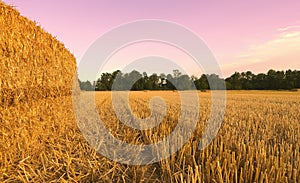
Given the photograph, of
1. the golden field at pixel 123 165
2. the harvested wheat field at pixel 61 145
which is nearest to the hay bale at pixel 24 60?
the harvested wheat field at pixel 61 145

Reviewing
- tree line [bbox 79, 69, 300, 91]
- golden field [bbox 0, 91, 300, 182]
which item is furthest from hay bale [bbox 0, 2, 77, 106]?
tree line [bbox 79, 69, 300, 91]

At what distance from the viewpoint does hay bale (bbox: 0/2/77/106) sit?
3.32 m

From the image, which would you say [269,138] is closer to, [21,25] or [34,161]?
[34,161]

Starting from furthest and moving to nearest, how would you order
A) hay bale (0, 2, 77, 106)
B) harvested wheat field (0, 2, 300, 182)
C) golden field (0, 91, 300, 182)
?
hay bale (0, 2, 77, 106), harvested wheat field (0, 2, 300, 182), golden field (0, 91, 300, 182)

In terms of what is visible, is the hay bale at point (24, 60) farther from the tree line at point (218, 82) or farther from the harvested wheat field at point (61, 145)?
the tree line at point (218, 82)

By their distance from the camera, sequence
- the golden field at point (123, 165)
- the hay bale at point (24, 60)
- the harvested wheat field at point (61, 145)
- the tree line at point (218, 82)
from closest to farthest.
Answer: the golden field at point (123, 165) → the harvested wheat field at point (61, 145) → the hay bale at point (24, 60) → the tree line at point (218, 82)

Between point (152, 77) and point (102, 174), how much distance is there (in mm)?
46513

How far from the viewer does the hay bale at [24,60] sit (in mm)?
3324

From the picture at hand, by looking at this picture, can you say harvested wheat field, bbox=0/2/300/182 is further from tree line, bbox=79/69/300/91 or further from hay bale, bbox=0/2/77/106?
tree line, bbox=79/69/300/91

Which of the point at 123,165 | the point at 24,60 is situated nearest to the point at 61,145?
the point at 123,165

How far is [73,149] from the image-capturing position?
372cm

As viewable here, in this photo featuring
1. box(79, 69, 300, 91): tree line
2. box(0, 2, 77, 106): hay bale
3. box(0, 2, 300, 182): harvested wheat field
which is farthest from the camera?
box(79, 69, 300, 91): tree line

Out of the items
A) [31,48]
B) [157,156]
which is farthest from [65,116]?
[157,156]

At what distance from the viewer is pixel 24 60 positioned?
3840 millimetres
